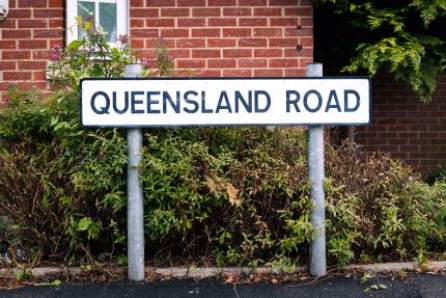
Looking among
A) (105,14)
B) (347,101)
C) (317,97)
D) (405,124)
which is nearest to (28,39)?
(105,14)

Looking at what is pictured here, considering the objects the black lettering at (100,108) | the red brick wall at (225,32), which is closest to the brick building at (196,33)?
A: the red brick wall at (225,32)

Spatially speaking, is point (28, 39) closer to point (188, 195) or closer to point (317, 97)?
point (188, 195)

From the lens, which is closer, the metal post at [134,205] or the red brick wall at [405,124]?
the metal post at [134,205]

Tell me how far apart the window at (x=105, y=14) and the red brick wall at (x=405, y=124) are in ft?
9.95

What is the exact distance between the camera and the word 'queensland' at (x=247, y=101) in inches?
177

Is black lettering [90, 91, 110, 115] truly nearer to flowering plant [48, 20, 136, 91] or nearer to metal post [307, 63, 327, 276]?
flowering plant [48, 20, 136, 91]

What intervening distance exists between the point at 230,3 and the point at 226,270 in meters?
2.74

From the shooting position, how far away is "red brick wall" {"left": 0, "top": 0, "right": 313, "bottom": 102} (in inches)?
243

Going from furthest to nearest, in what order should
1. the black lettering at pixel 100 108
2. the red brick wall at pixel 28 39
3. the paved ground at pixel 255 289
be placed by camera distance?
the red brick wall at pixel 28 39 → the black lettering at pixel 100 108 → the paved ground at pixel 255 289

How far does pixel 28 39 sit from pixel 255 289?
336 centimetres

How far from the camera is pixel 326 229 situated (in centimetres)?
464

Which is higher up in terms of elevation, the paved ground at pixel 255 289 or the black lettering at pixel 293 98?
the black lettering at pixel 293 98

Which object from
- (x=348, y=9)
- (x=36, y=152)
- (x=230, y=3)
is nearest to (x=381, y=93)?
(x=348, y=9)

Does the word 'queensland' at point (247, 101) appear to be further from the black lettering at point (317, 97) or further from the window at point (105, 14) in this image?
the window at point (105, 14)
